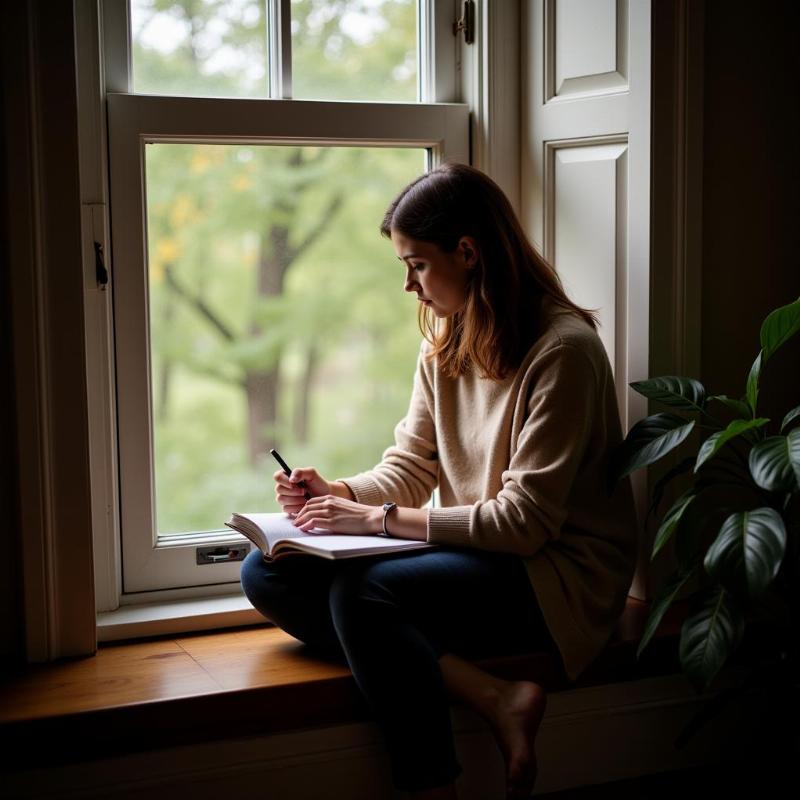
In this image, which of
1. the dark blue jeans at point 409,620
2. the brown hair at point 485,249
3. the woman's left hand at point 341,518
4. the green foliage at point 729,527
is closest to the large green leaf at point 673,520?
the green foliage at point 729,527

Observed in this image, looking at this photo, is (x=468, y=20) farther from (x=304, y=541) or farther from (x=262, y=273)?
(x=304, y=541)

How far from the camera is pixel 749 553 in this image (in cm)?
160

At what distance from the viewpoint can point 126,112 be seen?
2064 millimetres

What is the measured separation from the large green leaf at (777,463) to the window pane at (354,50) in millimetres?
1121

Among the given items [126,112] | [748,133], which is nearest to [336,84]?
[126,112]

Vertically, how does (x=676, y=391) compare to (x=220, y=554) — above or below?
above

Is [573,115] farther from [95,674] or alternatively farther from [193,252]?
[95,674]

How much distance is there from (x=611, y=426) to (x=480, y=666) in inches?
19.5

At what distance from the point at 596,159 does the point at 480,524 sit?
82 centimetres

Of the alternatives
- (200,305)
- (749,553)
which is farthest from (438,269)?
(749,553)

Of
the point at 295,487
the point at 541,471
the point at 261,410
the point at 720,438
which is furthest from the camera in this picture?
the point at 261,410

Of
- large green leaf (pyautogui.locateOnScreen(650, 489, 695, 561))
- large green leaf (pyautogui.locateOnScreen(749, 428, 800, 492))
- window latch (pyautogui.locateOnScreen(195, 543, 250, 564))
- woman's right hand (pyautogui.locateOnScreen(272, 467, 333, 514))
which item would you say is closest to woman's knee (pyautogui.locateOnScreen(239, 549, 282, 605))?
woman's right hand (pyautogui.locateOnScreen(272, 467, 333, 514))

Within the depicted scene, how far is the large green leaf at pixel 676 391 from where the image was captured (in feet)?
6.15

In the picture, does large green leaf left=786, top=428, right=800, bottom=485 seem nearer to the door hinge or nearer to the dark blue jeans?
the dark blue jeans
